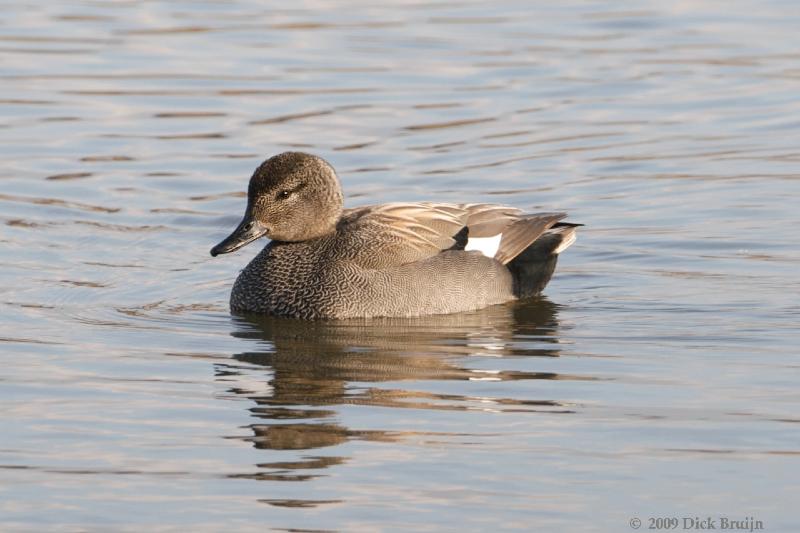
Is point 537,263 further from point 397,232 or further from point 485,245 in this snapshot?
point 397,232

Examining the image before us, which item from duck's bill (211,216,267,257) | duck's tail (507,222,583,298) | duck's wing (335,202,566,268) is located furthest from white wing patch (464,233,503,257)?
duck's bill (211,216,267,257)

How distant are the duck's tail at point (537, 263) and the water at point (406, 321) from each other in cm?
30

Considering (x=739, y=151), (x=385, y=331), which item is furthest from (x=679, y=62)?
(x=385, y=331)

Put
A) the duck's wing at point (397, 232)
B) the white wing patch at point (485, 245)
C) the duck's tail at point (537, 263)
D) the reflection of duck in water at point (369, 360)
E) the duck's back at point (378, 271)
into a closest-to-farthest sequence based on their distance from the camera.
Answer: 1. the reflection of duck in water at point (369, 360)
2. the duck's back at point (378, 271)
3. the duck's wing at point (397, 232)
4. the white wing patch at point (485, 245)
5. the duck's tail at point (537, 263)

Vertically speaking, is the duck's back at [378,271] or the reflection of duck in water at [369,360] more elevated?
the duck's back at [378,271]

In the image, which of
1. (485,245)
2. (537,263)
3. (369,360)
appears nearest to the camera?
(369,360)

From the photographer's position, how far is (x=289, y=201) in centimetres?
1110

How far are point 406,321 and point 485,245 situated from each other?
0.87m

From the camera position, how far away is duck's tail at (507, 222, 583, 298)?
11773mm

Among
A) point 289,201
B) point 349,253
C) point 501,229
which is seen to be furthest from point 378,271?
point 501,229

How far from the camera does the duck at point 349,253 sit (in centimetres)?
1094

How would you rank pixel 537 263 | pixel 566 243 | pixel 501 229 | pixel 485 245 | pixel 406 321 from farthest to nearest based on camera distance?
pixel 566 243
pixel 537 263
pixel 501 229
pixel 485 245
pixel 406 321

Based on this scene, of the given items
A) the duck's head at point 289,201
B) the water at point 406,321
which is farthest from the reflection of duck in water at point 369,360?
the duck's head at point 289,201

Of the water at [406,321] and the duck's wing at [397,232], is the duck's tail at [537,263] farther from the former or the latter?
the duck's wing at [397,232]
